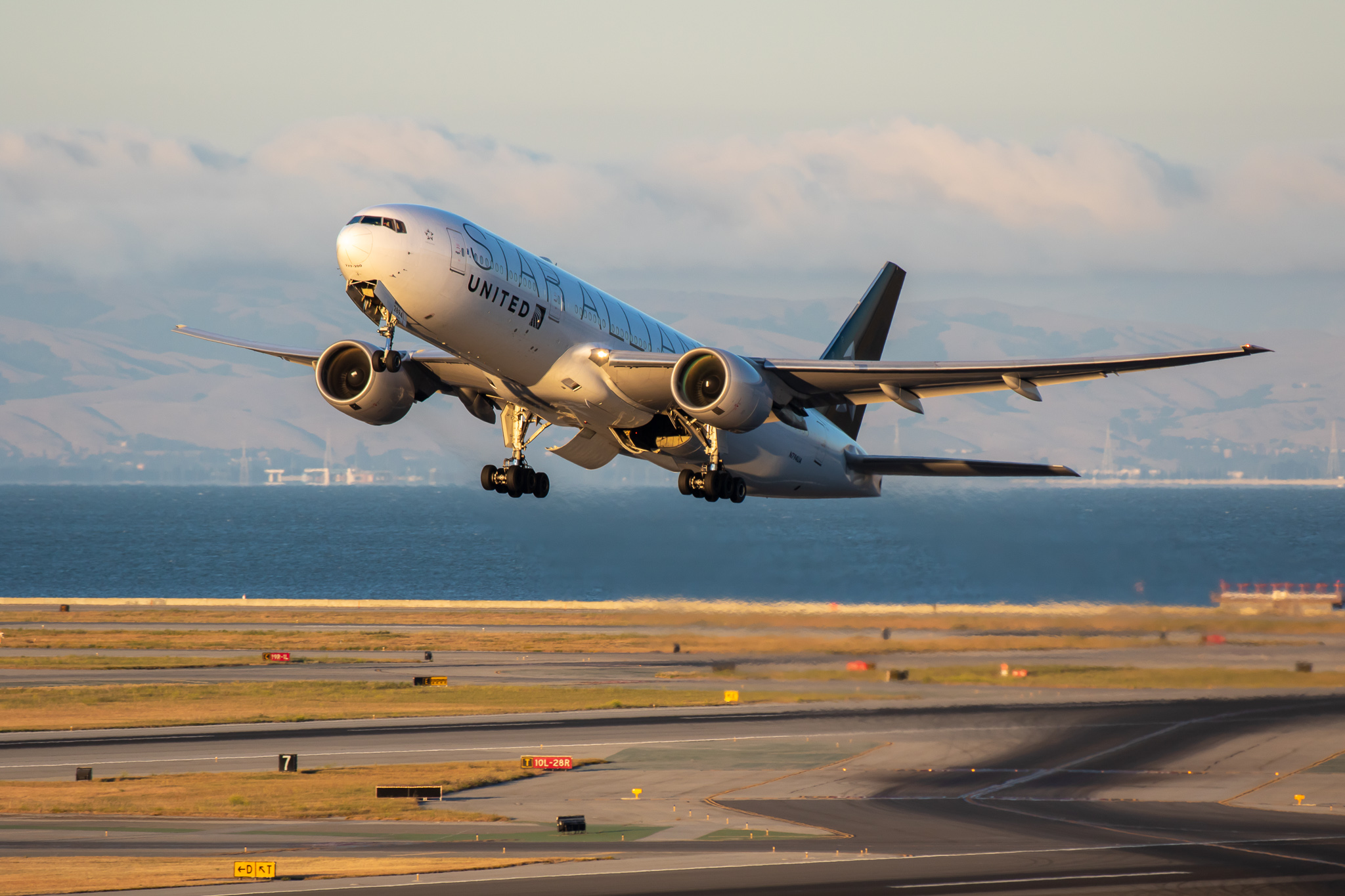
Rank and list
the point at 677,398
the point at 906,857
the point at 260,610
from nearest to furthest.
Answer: the point at 677,398
the point at 906,857
the point at 260,610

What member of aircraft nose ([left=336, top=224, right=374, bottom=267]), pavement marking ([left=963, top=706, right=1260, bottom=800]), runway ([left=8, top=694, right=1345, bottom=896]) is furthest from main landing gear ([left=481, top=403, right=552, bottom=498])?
pavement marking ([left=963, top=706, right=1260, bottom=800])

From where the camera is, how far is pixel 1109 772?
52.7 meters

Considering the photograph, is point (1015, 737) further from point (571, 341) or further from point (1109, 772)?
point (571, 341)

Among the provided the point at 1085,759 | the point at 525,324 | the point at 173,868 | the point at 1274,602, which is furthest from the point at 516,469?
the point at 1274,602

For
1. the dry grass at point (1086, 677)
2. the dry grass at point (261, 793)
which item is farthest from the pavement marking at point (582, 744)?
the dry grass at point (1086, 677)

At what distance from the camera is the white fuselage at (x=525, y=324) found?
Answer: 110 feet

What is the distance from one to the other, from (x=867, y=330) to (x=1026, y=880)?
24.3 metres

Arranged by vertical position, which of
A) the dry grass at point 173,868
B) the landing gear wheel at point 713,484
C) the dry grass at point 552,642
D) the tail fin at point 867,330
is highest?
the tail fin at point 867,330

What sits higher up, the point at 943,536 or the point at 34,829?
the point at 943,536

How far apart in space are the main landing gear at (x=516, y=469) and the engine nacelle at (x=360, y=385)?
10.5 ft

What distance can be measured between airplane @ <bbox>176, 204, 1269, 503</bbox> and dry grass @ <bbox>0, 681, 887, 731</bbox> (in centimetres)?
2277

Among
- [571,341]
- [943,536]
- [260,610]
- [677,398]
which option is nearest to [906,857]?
[677,398]

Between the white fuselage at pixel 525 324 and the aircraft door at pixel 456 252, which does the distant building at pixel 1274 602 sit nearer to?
the white fuselage at pixel 525 324

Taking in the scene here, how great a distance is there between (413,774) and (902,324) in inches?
Result: 1174
